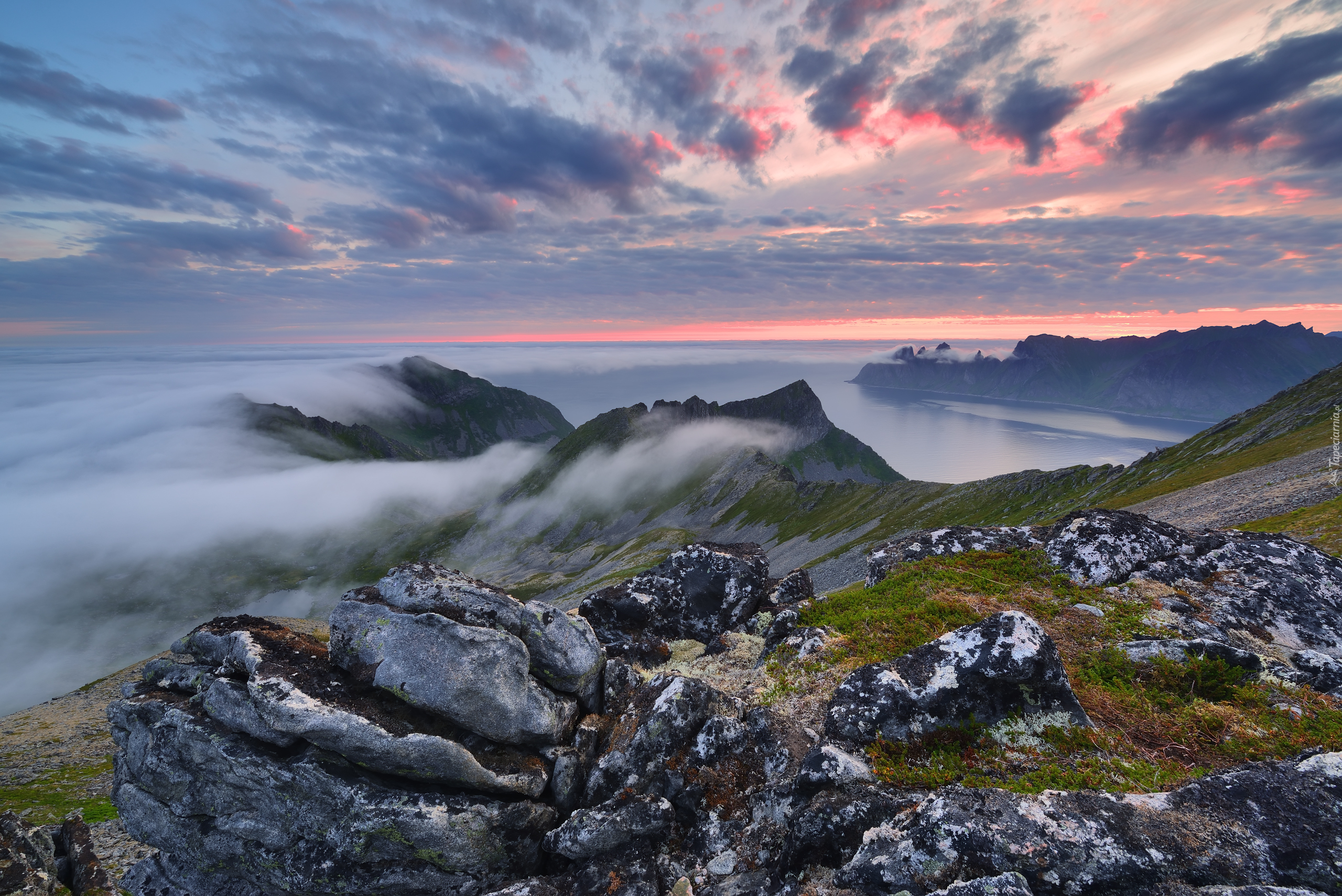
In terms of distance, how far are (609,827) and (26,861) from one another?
24.1 metres

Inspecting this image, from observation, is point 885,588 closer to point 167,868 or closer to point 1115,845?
point 1115,845

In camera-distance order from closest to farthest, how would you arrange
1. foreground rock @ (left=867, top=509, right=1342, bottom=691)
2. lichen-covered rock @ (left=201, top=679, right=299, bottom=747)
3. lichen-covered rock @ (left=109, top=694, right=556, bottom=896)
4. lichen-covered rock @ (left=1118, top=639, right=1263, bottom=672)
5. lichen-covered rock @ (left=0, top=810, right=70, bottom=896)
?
Result: 1. lichen-covered rock @ (left=1118, top=639, right=1263, bottom=672)
2. lichen-covered rock @ (left=109, top=694, right=556, bottom=896)
3. lichen-covered rock @ (left=201, top=679, right=299, bottom=747)
4. foreground rock @ (left=867, top=509, right=1342, bottom=691)
5. lichen-covered rock @ (left=0, top=810, right=70, bottom=896)

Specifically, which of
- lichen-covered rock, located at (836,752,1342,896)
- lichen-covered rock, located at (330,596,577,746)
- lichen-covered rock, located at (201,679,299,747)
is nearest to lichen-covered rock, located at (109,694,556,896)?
lichen-covered rock, located at (201,679,299,747)

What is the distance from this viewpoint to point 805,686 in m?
14.9

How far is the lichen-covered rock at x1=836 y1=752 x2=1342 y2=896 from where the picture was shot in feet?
22.9

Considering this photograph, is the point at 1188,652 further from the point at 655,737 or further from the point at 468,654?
the point at 468,654

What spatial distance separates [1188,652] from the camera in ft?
42.5

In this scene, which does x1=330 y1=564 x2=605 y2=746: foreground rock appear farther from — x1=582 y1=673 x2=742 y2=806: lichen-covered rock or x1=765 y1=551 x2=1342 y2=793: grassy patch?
x1=765 y1=551 x2=1342 y2=793: grassy patch

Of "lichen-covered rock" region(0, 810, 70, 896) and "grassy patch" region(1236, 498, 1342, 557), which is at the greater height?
"grassy patch" region(1236, 498, 1342, 557)

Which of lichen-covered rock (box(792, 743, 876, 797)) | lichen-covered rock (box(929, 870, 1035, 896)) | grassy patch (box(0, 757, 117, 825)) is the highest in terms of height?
lichen-covered rock (box(929, 870, 1035, 896))

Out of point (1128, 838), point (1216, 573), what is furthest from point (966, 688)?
point (1216, 573)

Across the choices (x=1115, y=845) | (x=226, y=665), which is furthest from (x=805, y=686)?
(x=226, y=665)

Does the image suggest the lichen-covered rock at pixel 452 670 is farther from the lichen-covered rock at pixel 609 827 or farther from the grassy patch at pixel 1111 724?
the grassy patch at pixel 1111 724

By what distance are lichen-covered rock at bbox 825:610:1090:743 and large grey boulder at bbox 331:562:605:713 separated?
817cm
